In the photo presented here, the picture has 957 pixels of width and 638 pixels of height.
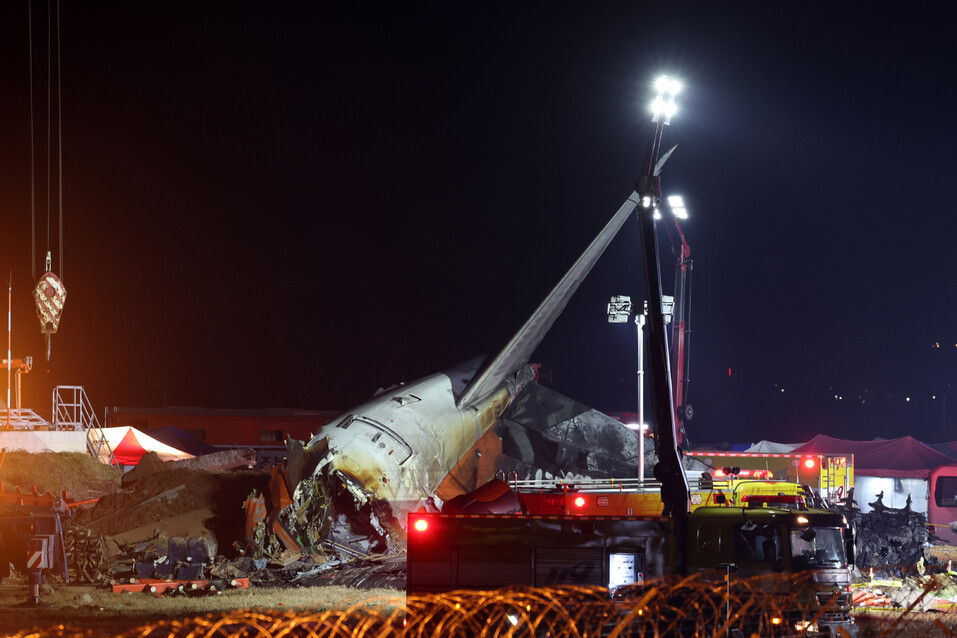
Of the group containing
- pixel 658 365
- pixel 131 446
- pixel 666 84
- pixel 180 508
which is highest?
pixel 666 84

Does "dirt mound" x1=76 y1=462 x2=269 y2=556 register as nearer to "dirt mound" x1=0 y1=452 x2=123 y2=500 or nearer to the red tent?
"dirt mound" x1=0 y1=452 x2=123 y2=500

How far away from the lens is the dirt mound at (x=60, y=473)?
110 feet

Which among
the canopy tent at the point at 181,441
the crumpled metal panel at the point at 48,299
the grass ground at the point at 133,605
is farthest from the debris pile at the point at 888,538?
the canopy tent at the point at 181,441

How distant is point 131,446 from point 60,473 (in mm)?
6085

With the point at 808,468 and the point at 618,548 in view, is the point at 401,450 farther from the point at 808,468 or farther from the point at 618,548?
the point at 618,548

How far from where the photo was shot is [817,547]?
12492 millimetres

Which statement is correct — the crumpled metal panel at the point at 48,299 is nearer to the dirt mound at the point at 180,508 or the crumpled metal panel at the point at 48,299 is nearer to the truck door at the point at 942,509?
the dirt mound at the point at 180,508

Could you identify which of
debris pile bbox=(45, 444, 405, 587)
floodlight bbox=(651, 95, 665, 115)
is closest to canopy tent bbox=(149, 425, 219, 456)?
debris pile bbox=(45, 444, 405, 587)

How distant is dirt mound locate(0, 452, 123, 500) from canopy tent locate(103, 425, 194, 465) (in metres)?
2.59

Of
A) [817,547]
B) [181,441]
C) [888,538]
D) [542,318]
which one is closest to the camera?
[817,547]

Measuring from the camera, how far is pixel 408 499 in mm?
25562

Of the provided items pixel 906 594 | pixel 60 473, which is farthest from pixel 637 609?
pixel 60 473

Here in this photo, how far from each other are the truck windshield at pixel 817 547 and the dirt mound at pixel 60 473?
28575mm

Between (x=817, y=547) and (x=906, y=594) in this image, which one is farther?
(x=906, y=594)
